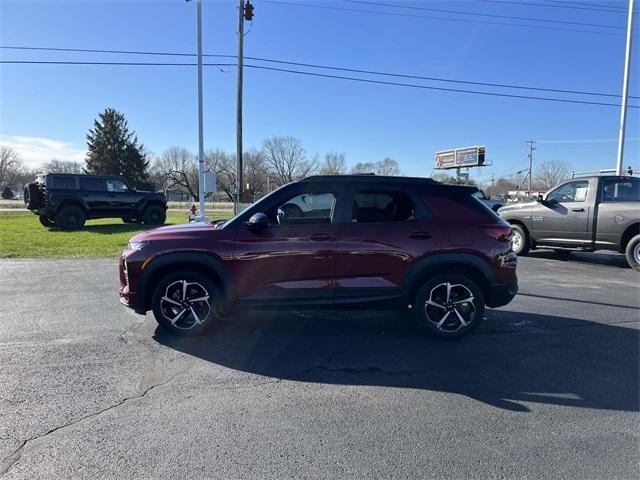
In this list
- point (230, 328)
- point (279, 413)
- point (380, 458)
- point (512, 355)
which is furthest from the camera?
point (230, 328)

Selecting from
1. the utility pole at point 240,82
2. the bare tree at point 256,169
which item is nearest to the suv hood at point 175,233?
the utility pole at point 240,82

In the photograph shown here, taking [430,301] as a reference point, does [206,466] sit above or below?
below

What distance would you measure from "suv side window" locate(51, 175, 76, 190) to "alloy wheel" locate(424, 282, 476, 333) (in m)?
17.0

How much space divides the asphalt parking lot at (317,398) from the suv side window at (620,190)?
17.2 ft

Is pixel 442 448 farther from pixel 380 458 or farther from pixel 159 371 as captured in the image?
pixel 159 371

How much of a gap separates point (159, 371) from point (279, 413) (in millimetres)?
1368

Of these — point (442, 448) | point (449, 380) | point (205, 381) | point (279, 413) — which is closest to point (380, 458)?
point (442, 448)

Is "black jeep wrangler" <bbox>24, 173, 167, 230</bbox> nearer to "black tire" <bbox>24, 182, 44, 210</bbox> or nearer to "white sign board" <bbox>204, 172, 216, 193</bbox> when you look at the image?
"black tire" <bbox>24, 182, 44, 210</bbox>

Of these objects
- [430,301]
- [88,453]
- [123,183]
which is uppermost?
[123,183]

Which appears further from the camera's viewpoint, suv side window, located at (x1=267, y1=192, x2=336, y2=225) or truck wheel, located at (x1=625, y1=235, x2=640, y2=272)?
truck wheel, located at (x1=625, y1=235, x2=640, y2=272)

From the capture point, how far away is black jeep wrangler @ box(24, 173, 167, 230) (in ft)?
53.6

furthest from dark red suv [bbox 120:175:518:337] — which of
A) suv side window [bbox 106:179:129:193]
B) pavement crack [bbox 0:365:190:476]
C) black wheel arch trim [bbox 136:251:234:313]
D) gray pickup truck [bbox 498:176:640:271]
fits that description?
suv side window [bbox 106:179:129:193]

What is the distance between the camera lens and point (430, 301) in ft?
15.1

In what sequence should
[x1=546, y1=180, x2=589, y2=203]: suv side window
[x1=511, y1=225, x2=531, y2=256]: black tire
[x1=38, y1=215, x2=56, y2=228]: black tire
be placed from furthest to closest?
[x1=38, y1=215, x2=56, y2=228]: black tire < [x1=511, y1=225, x2=531, y2=256]: black tire < [x1=546, y1=180, x2=589, y2=203]: suv side window
